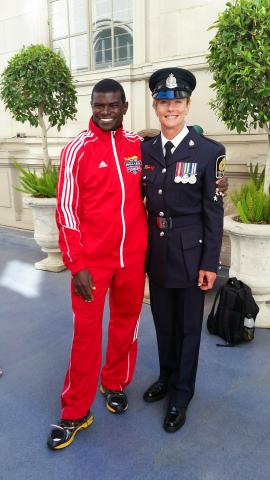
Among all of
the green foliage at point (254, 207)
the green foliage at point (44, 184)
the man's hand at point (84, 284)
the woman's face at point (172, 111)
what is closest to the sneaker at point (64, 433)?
the man's hand at point (84, 284)

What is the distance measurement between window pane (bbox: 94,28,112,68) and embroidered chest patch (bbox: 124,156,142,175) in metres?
4.22

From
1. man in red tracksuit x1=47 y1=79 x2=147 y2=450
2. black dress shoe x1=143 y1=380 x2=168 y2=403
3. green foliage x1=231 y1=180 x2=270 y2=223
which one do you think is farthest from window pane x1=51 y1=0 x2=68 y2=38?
black dress shoe x1=143 y1=380 x2=168 y2=403

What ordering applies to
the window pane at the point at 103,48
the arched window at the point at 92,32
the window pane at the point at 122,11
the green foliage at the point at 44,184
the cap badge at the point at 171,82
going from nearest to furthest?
1. the cap badge at the point at 171,82
2. the green foliage at the point at 44,184
3. the window pane at the point at 122,11
4. the arched window at the point at 92,32
5. the window pane at the point at 103,48

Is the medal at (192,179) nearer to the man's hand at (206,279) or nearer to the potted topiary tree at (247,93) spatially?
the man's hand at (206,279)

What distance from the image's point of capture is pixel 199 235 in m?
2.05

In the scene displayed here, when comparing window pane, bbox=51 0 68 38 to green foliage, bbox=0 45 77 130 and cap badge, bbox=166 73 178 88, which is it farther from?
cap badge, bbox=166 73 178 88

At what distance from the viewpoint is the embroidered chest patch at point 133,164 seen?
79.4 inches

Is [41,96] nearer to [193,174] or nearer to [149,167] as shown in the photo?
[149,167]

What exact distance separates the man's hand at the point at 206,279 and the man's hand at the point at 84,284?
524 millimetres

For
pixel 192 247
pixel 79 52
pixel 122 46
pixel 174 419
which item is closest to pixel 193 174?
pixel 192 247

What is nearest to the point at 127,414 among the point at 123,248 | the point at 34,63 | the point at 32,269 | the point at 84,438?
the point at 84,438

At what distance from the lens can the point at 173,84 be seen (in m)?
1.90

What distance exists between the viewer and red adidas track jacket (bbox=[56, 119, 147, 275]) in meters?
1.92

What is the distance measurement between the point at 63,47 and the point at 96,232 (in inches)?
201
